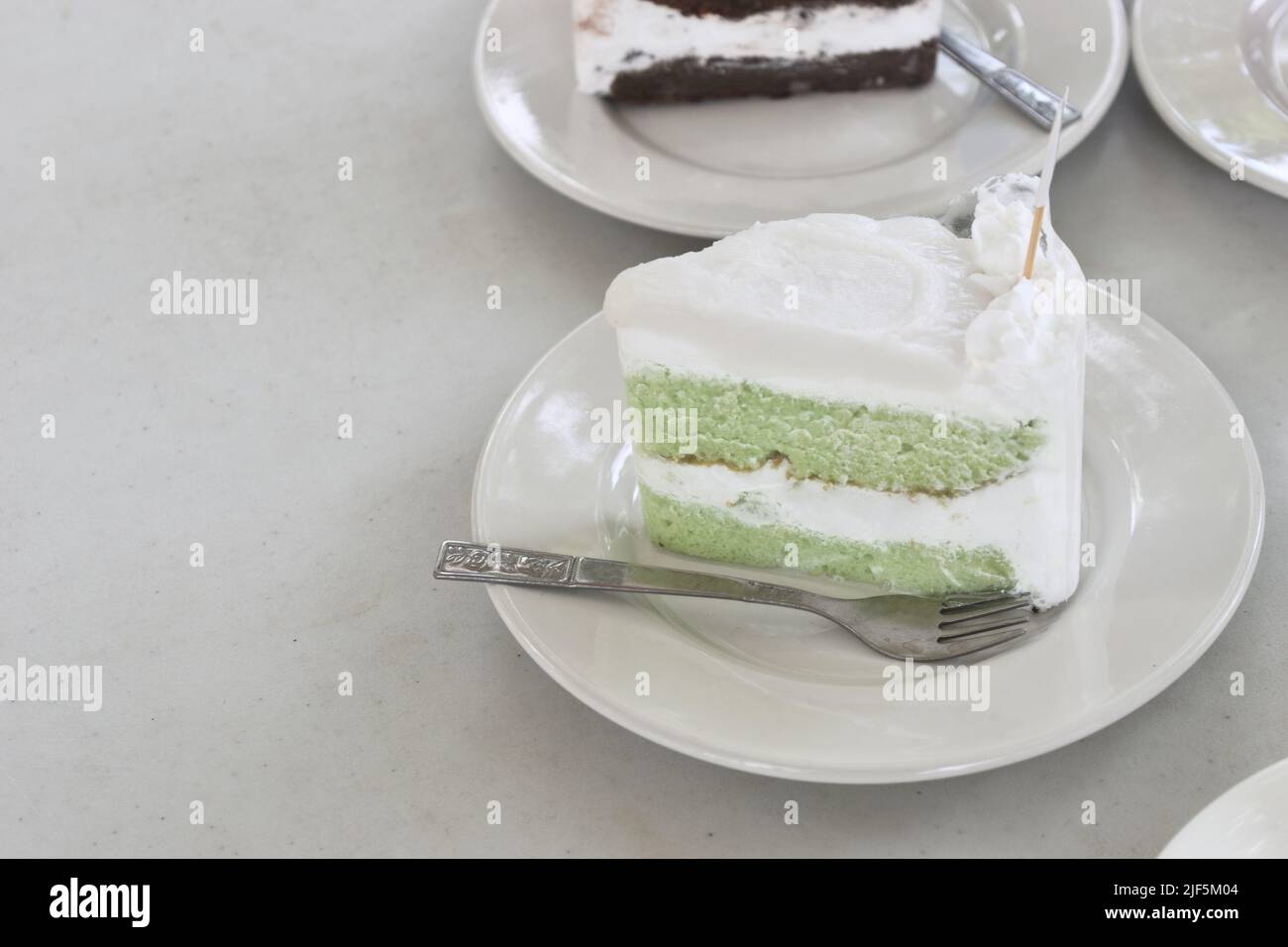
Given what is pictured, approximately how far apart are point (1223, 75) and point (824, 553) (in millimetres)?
970

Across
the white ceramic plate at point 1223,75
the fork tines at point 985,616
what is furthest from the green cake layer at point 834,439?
the white ceramic plate at point 1223,75

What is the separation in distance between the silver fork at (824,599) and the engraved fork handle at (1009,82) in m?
0.80

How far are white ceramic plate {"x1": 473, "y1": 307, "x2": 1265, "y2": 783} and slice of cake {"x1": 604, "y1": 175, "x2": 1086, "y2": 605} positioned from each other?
0.09 metres

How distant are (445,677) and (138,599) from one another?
1.24ft

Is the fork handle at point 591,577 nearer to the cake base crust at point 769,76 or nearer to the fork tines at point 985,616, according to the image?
the fork tines at point 985,616

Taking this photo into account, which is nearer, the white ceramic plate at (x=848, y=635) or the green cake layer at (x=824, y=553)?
the white ceramic plate at (x=848, y=635)

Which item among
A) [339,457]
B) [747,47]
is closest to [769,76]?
[747,47]

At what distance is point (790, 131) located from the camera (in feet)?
6.31

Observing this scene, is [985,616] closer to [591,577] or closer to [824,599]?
[824,599]

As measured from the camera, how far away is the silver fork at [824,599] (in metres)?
1.25

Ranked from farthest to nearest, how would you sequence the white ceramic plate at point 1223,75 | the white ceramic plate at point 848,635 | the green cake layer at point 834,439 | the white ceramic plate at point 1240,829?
the white ceramic plate at point 1223,75 < the green cake layer at point 834,439 < the white ceramic plate at point 848,635 < the white ceramic plate at point 1240,829

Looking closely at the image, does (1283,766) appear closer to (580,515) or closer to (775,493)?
(775,493)

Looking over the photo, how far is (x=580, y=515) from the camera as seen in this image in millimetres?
1407
